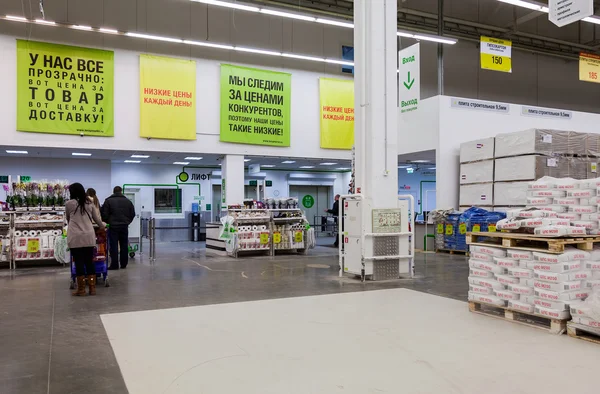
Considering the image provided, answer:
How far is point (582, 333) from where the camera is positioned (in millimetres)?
4730

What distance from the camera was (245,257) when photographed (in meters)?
12.2

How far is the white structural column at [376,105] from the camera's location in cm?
838

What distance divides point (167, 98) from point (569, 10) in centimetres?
993

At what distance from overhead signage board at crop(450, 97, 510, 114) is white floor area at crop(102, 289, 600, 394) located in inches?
358

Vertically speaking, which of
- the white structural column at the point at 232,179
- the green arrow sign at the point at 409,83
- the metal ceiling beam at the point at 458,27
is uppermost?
the metal ceiling beam at the point at 458,27

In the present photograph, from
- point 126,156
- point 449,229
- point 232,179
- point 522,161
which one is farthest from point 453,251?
point 126,156

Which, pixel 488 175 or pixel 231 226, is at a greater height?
pixel 488 175

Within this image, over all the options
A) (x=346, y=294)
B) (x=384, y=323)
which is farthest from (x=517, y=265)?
(x=346, y=294)

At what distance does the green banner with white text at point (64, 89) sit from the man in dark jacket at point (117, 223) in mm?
3644

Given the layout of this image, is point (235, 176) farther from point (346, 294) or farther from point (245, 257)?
point (346, 294)

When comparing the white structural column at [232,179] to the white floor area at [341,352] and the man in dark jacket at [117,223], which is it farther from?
the white floor area at [341,352]

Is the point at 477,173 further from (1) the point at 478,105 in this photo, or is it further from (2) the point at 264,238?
(2) the point at 264,238

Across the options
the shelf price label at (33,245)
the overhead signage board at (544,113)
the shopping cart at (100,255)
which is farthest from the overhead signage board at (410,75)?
the shelf price label at (33,245)

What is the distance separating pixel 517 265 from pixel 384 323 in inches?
63.0
